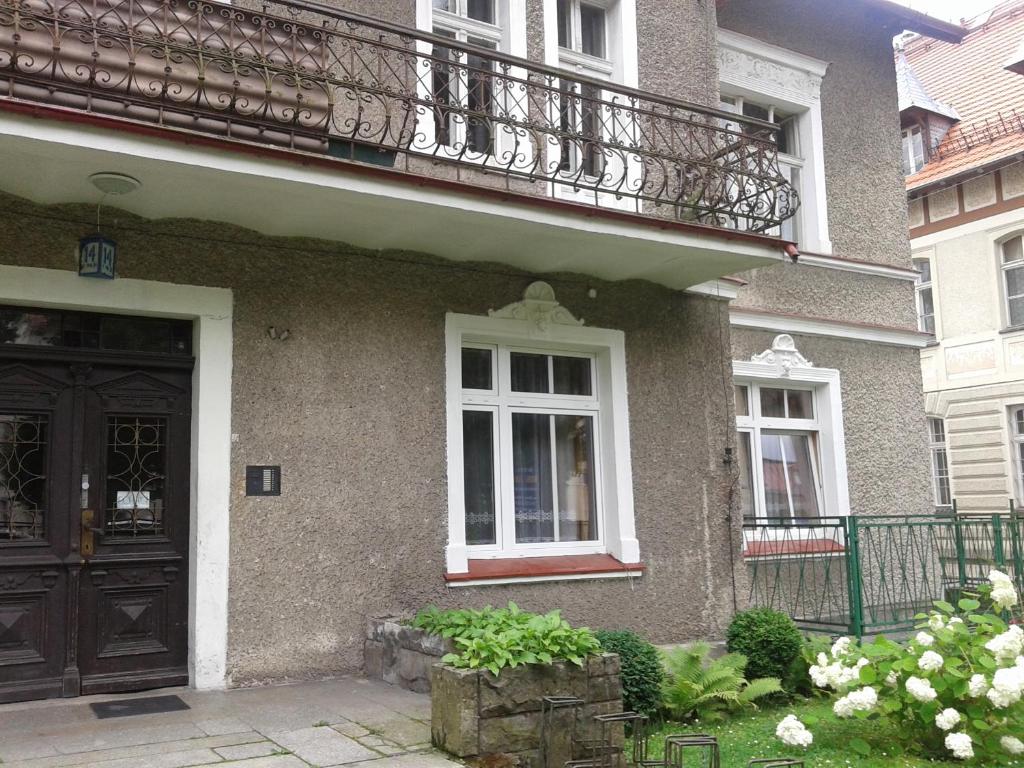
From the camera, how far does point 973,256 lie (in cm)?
1798

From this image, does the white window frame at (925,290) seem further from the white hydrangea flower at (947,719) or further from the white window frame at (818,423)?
the white hydrangea flower at (947,719)

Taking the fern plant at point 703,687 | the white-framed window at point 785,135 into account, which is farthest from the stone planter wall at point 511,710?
the white-framed window at point 785,135

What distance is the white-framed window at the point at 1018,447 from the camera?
17.4m

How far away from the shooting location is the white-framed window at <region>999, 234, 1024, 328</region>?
1733 cm

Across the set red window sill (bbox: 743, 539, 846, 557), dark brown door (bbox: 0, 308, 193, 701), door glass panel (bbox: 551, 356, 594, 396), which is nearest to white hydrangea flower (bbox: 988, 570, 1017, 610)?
red window sill (bbox: 743, 539, 846, 557)

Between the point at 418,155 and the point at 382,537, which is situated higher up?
the point at 418,155

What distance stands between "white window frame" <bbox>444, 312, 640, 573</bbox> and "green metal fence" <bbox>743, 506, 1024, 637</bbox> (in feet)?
4.88

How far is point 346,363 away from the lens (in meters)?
7.09

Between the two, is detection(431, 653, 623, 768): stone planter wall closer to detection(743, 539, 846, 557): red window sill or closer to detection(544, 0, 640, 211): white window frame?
detection(743, 539, 846, 557): red window sill

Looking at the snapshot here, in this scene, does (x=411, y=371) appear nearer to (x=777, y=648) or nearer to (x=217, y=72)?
Answer: (x=217, y=72)

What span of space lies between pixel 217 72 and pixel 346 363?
215 centimetres

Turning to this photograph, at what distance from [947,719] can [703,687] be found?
66.8 inches

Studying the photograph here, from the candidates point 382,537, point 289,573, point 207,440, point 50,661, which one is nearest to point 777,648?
point 382,537

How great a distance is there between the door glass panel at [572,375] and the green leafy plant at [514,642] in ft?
9.44
